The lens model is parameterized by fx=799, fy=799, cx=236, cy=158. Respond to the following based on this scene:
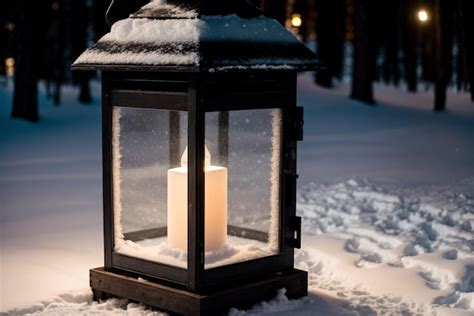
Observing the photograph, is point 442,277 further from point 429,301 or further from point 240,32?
point 240,32

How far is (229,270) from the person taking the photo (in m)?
4.90

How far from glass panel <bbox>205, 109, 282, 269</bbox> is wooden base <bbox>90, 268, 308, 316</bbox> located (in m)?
0.19

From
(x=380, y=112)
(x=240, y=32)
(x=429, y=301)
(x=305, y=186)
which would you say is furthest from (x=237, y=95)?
(x=380, y=112)

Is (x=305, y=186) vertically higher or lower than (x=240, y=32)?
lower

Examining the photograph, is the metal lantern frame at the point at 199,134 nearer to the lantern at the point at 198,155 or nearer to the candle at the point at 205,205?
the lantern at the point at 198,155

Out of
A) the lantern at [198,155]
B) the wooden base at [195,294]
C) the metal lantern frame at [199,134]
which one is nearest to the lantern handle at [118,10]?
the lantern at [198,155]

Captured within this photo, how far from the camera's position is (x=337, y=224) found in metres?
7.37

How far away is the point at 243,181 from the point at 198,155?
639 mm

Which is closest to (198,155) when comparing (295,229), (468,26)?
(295,229)

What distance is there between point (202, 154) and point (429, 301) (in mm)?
1768

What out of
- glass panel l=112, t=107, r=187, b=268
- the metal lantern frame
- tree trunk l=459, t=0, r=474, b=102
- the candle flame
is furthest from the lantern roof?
tree trunk l=459, t=0, r=474, b=102

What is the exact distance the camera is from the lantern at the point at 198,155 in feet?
15.2

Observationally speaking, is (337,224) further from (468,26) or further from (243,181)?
(468,26)

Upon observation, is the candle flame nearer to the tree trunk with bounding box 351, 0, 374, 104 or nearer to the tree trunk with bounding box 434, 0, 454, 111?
the tree trunk with bounding box 434, 0, 454, 111
